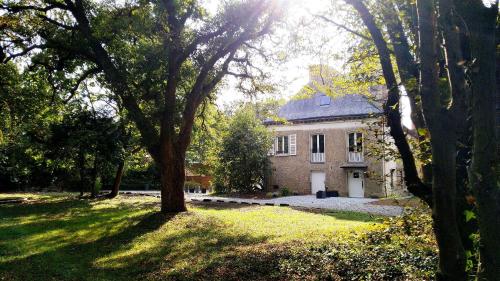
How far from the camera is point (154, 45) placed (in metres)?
14.9

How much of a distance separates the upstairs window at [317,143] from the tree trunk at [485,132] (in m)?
31.5

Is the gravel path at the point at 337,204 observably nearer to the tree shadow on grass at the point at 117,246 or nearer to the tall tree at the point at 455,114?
the tree shadow on grass at the point at 117,246

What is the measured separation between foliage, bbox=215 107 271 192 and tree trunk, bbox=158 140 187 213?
16.0 meters

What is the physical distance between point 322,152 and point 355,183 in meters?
3.88

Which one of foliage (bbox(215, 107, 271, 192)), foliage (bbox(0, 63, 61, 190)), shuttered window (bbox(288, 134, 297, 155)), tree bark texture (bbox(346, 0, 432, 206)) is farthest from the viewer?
shuttered window (bbox(288, 134, 297, 155))

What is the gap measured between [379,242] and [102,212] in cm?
1534

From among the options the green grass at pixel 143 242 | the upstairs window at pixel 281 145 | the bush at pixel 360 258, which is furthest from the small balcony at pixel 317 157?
the bush at pixel 360 258

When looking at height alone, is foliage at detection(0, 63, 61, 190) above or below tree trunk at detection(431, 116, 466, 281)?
above

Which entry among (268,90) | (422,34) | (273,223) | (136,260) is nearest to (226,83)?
(268,90)

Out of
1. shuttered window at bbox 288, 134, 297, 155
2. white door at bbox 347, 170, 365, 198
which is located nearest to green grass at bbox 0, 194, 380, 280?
white door at bbox 347, 170, 365, 198

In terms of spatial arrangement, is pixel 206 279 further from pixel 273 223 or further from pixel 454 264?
pixel 273 223

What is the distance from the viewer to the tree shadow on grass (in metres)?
8.43

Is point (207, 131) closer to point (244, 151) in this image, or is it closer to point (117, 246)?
point (244, 151)

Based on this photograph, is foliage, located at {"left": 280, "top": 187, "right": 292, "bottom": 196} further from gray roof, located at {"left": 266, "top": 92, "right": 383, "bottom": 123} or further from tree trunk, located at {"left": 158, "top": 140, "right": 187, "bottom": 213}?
tree trunk, located at {"left": 158, "top": 140, "right": 187, "bottom": 213}
